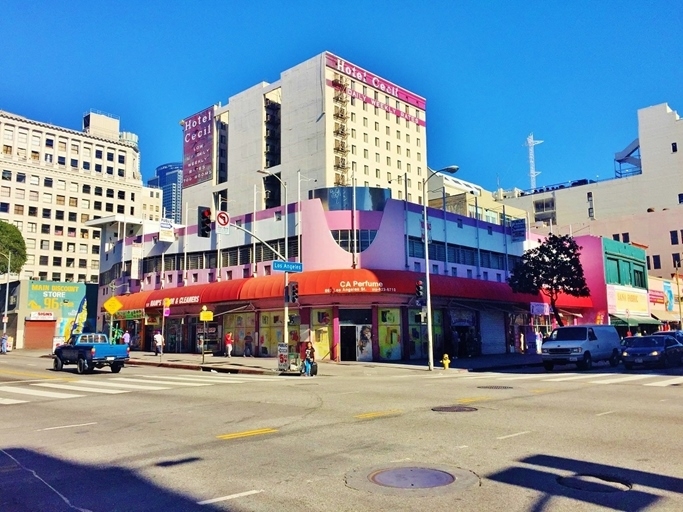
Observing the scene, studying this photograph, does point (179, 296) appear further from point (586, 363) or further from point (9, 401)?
point (586, 363)

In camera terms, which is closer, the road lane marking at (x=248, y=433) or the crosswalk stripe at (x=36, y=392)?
the road lane marking at (x=248, y=433)

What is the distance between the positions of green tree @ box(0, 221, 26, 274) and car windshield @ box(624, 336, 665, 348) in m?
73.9

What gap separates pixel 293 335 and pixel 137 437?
2643 centimetres

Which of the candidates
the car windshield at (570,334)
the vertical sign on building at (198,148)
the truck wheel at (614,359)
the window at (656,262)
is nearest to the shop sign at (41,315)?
the vertical sign on building at (198,148)

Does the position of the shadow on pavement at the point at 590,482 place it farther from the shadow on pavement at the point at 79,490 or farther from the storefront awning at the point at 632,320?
the storefront awning at the point at 632,320

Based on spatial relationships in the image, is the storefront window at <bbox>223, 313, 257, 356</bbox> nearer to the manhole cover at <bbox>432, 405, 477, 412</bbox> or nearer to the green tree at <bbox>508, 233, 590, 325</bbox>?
the green tree at <bbox>508, 233, 590, 325</bbox>

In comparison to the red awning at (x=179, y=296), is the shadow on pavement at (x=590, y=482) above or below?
below

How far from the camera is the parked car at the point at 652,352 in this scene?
2475 centimetres

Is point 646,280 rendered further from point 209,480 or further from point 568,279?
point 209,480

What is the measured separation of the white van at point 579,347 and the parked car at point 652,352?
1067 millimetres

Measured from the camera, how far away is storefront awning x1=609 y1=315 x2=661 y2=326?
50.8 metres

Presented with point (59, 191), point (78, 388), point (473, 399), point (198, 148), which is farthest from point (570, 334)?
point (59, 191)

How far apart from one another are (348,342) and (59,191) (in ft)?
295

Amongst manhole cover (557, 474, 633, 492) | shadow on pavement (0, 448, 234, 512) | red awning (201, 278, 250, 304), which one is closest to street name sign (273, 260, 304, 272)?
red awning (201, 278, 250, 304)
